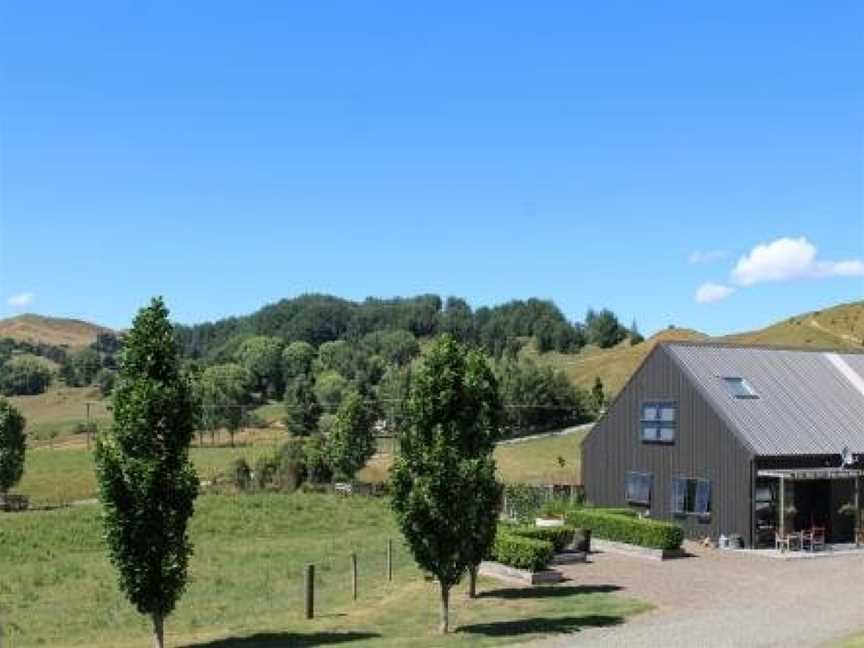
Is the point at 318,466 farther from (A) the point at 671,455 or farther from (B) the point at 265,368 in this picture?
(B) the point at 265,368

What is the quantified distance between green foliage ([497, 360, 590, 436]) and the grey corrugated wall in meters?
63.1

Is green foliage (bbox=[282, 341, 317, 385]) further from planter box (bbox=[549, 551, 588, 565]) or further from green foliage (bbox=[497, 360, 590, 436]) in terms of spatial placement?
planter box (bbox=[549, 551, 588, 565])

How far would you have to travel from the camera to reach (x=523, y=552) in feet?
103

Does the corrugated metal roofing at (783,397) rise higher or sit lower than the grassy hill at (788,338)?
lower

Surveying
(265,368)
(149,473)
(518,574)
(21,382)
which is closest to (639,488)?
(518,574)

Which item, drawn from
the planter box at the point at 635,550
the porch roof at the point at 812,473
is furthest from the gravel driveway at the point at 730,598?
the porch roof at the point at 812,473

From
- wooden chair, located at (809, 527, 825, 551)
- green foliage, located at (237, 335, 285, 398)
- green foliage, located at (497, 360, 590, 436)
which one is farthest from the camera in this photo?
green foliage, located at (237, 335, 285, 398)

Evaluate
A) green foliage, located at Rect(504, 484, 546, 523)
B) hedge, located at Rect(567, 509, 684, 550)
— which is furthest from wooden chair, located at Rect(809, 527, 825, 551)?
green foliage, located at Rect(504, 484, 546, 523)

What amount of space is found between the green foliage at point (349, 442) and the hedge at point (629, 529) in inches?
1257

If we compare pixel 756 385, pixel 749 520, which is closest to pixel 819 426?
pixel 756 385

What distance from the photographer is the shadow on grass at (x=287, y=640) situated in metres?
23.8

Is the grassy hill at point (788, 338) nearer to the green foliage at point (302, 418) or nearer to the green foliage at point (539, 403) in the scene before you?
the green foliage at point (539, 403)

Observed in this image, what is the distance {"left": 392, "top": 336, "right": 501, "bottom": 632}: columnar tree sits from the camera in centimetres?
2522

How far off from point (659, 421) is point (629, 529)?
7.13 meters
